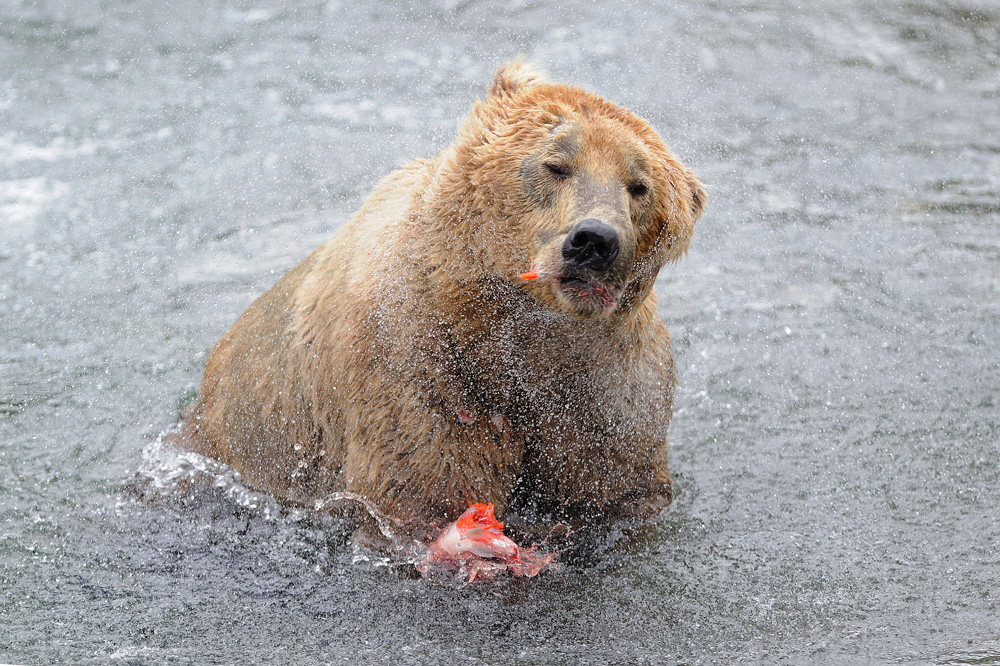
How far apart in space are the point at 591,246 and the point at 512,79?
3.40 ft

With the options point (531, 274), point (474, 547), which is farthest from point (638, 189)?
point (474, 547)

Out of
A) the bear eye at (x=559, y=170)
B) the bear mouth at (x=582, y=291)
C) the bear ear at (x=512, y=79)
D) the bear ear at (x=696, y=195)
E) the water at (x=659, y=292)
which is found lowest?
the water at (x=659, y=292)

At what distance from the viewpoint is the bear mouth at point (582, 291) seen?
391 centimetres

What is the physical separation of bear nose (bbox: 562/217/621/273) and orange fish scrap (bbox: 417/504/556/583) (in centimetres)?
122

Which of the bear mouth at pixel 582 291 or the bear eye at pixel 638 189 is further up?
the bear eye at pixel 638 189

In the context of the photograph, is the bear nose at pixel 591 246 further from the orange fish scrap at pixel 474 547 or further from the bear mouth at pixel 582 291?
the orange fish scrap at pixel 474 547

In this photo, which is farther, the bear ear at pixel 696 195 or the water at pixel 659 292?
the water at pixel 659 292

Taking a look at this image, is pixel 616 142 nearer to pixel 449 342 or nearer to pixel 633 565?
pixel 449 342

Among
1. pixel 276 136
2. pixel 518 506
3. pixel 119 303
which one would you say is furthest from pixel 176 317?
pixel 518 506

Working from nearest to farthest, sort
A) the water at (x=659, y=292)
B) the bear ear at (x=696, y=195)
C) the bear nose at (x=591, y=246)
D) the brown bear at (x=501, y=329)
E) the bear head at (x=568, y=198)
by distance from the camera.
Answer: the bear nose at (x=591, y=246) < the bear head at (x=568, y=198) < the brown bear at (x=501, y=329) < the bear ear at (x=696, y=195) < the water at (x=659, y=292)

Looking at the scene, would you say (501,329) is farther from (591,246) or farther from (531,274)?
(591,246)

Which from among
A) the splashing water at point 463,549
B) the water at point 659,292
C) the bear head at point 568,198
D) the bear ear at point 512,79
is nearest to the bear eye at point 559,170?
the bear head at point 568,198

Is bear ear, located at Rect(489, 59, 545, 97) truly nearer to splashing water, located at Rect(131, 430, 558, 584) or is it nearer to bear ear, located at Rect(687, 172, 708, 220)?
bear ear, located at Rect(687, 172, 708, 220)

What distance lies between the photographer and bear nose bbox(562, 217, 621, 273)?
3.74m
